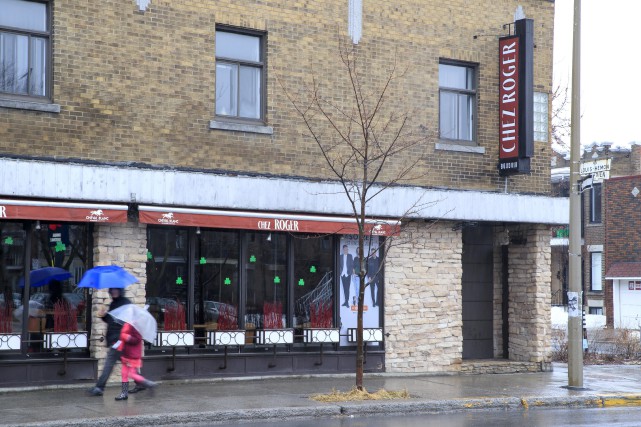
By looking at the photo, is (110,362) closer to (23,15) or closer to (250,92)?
(23,15)

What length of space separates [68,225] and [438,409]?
638 cm

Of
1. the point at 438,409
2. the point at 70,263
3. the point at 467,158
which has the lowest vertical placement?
the point at 438,409

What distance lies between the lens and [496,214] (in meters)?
18.9

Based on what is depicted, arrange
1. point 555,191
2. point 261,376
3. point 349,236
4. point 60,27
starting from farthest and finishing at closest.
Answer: point 555,191, point 349,236, point 261,376, point 60,27

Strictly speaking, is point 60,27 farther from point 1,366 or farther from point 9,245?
point 1,366

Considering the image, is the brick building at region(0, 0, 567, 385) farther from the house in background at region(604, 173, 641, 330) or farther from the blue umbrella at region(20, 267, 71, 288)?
the house in background at region(604, 173, 641, 330)

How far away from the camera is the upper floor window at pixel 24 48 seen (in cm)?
1484

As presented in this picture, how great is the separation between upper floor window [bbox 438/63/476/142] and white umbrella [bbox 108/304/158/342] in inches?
307

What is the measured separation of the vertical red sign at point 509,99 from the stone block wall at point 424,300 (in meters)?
1.92

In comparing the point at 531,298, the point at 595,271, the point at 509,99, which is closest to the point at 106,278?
the point at 509,99

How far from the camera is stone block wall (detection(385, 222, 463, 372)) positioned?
18.1 metres

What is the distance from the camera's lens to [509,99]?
18.9m

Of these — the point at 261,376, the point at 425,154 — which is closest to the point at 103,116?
the point at 261,376

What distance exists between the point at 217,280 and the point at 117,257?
75.8 inches
